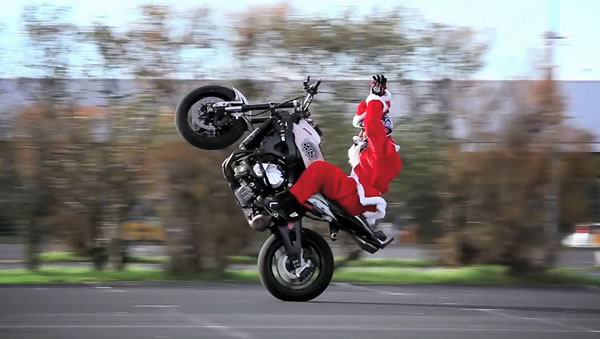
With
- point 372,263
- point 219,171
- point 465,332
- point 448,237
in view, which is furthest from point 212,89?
point 372,263

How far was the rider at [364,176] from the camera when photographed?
896 centimetres

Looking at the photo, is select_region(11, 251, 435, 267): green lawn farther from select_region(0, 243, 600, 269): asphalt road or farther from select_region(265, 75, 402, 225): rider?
select_region(265, 75, 402, 225): rider

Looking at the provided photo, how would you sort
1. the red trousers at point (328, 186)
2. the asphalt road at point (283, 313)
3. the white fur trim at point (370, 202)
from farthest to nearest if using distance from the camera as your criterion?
1. the asphalt road at point (283, 313)
2. the white fur trim at point (370, 202)
3. the red trousers at point (328, 186)

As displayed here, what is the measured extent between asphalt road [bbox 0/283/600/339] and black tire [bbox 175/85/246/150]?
198 centimetres

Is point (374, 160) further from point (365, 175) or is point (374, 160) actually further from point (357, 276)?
point (357, 276)

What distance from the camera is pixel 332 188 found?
Result: 905 cm

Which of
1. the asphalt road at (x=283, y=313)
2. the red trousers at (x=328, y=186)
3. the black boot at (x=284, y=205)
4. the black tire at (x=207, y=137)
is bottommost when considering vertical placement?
the asphalt road at (x=283, y=313)

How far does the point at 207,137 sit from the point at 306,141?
1083mm

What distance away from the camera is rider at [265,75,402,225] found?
8.96 meters

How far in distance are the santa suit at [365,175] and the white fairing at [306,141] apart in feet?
0.32

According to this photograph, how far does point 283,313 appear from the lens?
11.1 m

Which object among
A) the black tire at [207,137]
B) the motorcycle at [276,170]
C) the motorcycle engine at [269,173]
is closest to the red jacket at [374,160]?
the motorcycle at [276,170]

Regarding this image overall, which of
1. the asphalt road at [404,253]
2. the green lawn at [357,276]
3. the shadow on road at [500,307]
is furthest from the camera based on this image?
the asphalt road at [404,253]

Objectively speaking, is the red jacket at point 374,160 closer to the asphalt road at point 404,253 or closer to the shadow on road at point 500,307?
the shadow on road at point 500,307
